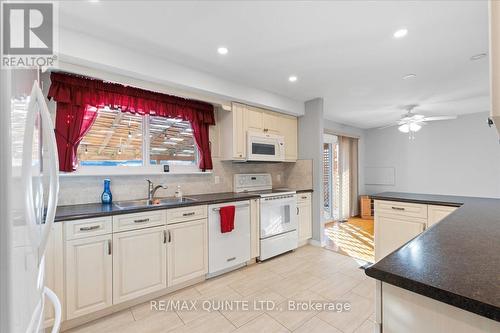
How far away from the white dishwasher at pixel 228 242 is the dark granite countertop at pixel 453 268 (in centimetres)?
196

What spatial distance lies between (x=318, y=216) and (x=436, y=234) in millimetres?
2619

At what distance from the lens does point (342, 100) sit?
3842 mm

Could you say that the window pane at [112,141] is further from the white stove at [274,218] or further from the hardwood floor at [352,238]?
the hardwood floor at [352,238]

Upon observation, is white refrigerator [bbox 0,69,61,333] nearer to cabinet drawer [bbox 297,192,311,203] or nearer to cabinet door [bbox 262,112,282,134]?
cabinet door [bbox 262,112,282,134]

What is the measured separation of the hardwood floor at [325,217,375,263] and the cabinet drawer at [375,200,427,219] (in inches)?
35.1

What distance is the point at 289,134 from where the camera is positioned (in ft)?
12.8

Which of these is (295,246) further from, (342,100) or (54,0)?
(54,0)

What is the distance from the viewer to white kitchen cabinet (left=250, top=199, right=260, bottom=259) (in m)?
2.96

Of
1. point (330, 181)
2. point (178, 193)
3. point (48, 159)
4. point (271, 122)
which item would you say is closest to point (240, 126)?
point (271, 122)

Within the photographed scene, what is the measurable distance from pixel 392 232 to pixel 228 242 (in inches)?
76.9

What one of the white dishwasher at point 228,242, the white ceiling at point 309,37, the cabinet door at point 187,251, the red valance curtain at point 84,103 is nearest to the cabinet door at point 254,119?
the white ceiling at point 309,37

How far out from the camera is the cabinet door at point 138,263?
1.96m

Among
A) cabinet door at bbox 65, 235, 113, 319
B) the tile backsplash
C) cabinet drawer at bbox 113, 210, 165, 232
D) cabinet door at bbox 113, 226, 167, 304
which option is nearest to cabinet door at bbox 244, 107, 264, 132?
the tile backsplash

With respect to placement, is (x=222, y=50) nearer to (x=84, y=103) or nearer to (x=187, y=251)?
(x=84, y=103)
